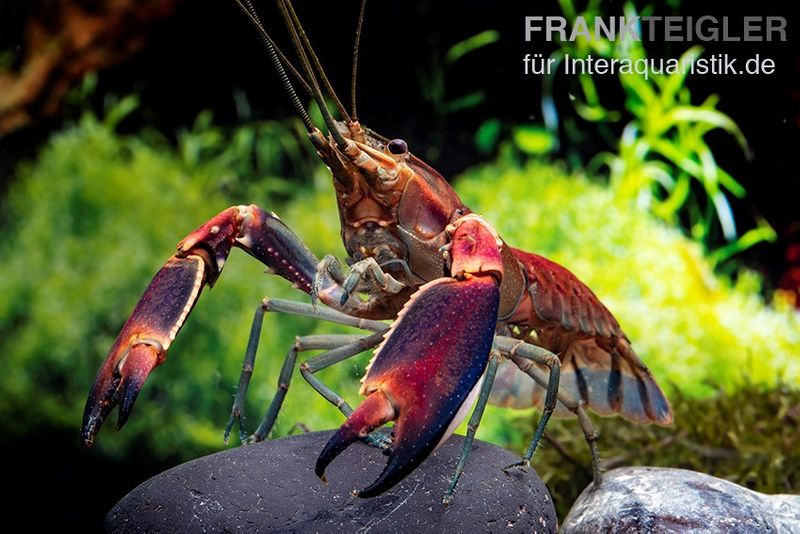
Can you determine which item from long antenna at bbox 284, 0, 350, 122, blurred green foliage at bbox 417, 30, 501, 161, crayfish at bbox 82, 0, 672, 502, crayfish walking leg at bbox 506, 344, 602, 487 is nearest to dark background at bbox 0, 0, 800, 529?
blurred green foliage at bbox 417, 30, 501, 161

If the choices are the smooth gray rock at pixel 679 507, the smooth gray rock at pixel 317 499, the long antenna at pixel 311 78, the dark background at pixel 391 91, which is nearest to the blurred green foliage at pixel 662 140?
the dark background at pixel 391 91

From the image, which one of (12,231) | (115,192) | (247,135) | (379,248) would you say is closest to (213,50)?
(247,135)

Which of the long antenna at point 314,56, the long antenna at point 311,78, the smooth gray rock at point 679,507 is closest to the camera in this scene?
the long antenna at point 311,78

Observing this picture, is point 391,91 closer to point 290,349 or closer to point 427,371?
point 290,349

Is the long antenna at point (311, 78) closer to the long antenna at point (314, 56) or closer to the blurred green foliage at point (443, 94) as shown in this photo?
the long antenna at point (314, 56)

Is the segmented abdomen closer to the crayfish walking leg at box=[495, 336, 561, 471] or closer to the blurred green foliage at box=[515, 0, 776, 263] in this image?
the crayfish walking leg at box=[495, 336, 561, 471]

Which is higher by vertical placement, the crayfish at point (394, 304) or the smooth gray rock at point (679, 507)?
the crayfish at point (394, 304)
